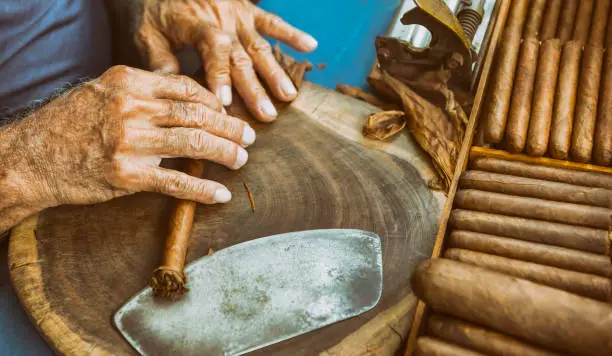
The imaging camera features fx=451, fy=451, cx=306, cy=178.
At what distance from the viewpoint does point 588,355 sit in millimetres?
883

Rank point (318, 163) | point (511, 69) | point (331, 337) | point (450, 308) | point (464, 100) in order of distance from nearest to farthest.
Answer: point (450, 308) → point (331, 337) → point (318, 163) → point (511, 69) → point (464, 100)

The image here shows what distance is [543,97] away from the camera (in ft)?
5.37

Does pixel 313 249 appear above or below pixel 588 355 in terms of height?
below

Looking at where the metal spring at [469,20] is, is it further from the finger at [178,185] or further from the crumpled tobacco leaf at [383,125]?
the finger at [178,185]

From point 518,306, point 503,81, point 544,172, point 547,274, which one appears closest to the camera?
point 518,306

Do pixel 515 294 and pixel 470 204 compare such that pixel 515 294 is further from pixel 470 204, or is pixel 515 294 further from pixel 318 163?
pixel 318 163

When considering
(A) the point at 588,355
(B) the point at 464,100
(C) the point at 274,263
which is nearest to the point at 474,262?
(A) the point at 588,355

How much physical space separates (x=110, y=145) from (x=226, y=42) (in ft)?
2.06

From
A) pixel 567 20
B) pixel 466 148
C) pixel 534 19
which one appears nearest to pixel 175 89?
pixel 466 148

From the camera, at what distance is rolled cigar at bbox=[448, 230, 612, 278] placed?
1.16 m

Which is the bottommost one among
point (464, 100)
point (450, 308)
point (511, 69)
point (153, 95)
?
point (450, 308)

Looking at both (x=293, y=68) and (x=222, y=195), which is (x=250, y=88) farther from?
(x=222, y=195)

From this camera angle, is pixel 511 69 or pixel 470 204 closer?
pixel 470 204

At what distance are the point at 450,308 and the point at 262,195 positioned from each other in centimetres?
72
